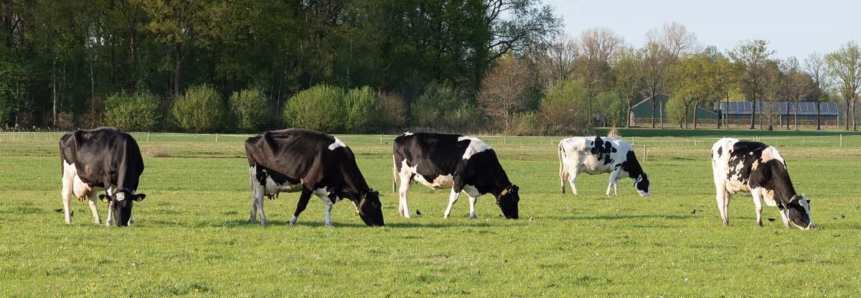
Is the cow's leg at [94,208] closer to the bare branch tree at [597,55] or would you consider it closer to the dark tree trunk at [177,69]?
the dark tree trunk at [177,69]

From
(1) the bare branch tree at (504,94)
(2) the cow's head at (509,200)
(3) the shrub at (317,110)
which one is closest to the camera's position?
(2) the cow's head at (509,200)

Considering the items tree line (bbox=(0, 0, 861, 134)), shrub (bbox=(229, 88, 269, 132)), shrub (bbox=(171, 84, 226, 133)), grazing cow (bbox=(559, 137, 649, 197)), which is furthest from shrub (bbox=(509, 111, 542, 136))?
grazing cow (bbox=(559, 137, 649, 197))

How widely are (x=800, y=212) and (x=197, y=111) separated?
71219 mm

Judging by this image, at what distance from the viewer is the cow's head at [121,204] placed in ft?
59.3

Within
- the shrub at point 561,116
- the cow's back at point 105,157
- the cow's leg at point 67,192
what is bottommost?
the cow's leg at point 67,192

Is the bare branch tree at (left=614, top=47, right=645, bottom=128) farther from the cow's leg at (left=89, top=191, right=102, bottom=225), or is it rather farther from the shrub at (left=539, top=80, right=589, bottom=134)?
the cow's leg at (left=89, top=191, right=102, bottom=225)

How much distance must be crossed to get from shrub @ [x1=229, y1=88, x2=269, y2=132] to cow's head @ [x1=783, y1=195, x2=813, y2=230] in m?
72.1

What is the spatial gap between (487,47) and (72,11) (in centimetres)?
4043

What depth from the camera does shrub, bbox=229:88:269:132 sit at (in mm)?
87688

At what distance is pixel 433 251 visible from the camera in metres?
15.7

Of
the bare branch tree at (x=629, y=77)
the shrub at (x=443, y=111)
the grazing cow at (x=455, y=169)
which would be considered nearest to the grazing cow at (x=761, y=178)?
the grazing cow at (x=455, y=169)

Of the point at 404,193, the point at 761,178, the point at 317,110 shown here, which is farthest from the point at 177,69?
the point at 761,178

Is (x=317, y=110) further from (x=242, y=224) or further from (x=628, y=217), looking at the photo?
(x=242, y=224)

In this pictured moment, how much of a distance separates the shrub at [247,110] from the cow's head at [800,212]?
237ft
